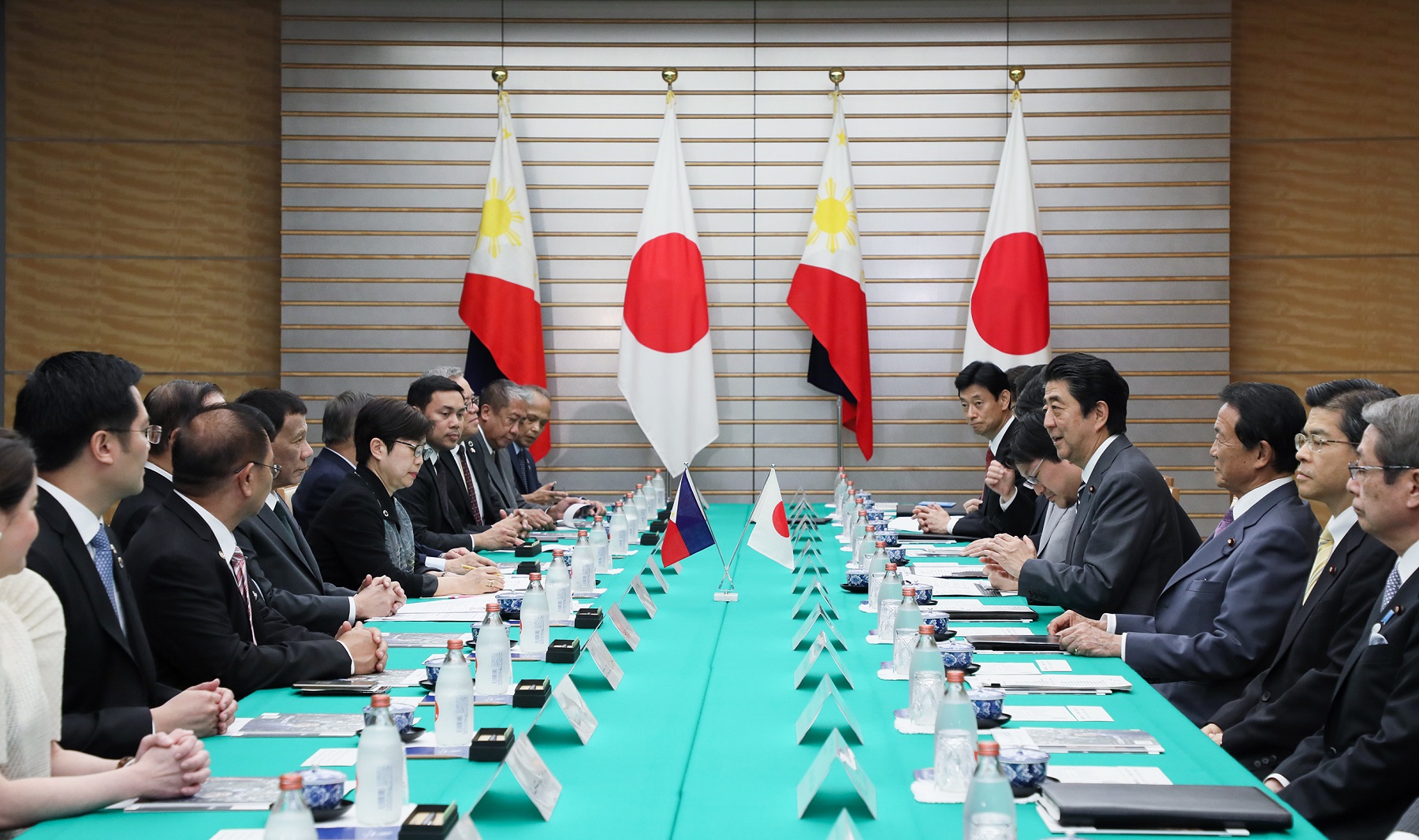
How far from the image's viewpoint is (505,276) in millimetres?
7660

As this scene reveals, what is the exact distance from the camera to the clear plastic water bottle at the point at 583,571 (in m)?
3.96

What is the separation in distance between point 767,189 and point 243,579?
5.62m

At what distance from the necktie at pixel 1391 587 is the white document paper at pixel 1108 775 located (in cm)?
74

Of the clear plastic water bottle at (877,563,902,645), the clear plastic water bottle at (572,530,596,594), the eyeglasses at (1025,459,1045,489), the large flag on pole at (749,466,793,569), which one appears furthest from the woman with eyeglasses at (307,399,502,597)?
the eyeglasses at (1025,459,1045,489)

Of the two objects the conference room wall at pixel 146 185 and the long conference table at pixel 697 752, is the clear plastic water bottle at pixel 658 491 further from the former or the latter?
the long conference table at pixel 697 752

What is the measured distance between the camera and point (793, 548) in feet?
16.7

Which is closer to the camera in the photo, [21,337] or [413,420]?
[413,420]

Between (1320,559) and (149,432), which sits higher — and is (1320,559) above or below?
below

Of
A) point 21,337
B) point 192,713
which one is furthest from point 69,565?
point 21,337

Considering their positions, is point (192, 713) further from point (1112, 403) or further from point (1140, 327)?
point (1140, 327)

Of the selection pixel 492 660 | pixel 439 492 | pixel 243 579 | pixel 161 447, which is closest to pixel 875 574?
pixel 492 660

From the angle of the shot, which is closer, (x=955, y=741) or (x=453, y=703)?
(x=955, y=741)

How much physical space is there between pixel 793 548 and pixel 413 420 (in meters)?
1.74

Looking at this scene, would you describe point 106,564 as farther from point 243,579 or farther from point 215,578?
point 243,579
